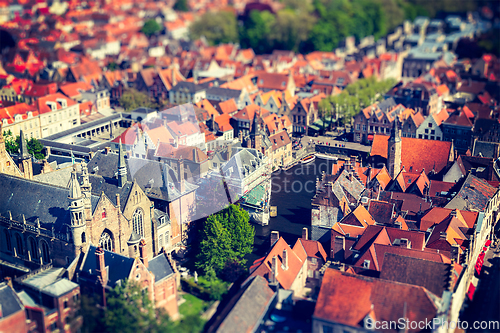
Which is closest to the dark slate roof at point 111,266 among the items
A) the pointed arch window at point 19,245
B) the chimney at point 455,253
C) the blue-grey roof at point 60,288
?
the blue-grey roof at point 60,288

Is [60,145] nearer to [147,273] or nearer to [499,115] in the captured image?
[147,273]

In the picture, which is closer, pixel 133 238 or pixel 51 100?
pixel 133 238

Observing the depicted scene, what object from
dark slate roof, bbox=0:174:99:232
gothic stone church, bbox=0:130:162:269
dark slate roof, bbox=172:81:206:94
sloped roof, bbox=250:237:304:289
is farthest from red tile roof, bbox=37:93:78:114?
sloped roof, bbox=250:237:304:289

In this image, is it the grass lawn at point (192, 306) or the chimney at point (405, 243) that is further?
the chimney at point (405, 243)

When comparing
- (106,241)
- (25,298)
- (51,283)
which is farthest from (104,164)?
(25,298)

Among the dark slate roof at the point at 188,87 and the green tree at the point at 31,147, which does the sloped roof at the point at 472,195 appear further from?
the dark slate roof at the point at 188,87

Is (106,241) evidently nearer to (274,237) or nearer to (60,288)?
(60,288)
